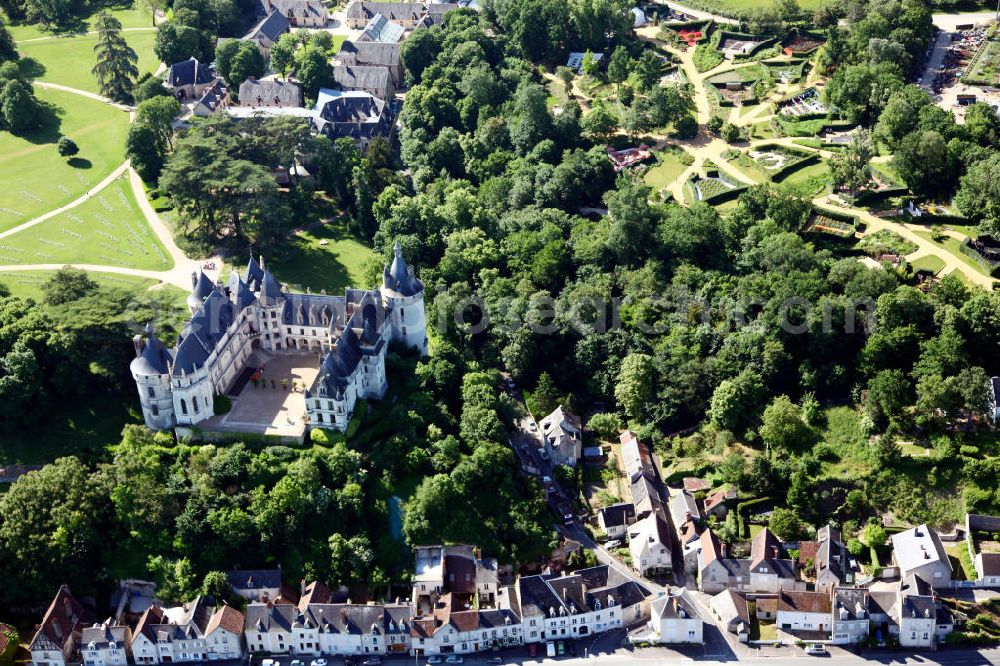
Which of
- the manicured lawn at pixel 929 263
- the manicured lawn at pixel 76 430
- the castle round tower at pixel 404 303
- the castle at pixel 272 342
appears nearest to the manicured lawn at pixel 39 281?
the castle at pixel 272 342

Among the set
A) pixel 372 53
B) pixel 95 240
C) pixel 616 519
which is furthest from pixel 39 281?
pixel 372 53

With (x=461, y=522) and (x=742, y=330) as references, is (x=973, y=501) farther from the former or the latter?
(x=461, y=522)

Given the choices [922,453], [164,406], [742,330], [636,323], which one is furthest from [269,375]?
[922,453]

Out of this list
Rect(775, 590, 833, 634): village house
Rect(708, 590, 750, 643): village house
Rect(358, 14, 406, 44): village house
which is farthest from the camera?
Rect(358, 14, 406, 44): village house

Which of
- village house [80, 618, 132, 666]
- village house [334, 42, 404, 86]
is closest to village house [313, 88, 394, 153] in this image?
village house [334, 42, 404, 86]

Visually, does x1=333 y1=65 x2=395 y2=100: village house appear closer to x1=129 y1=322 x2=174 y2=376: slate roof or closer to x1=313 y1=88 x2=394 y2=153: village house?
x1=313 y1=88 x2=394 y2=153: village house

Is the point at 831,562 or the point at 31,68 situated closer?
the point at 831,562

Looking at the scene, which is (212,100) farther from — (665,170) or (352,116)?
(665,170)
